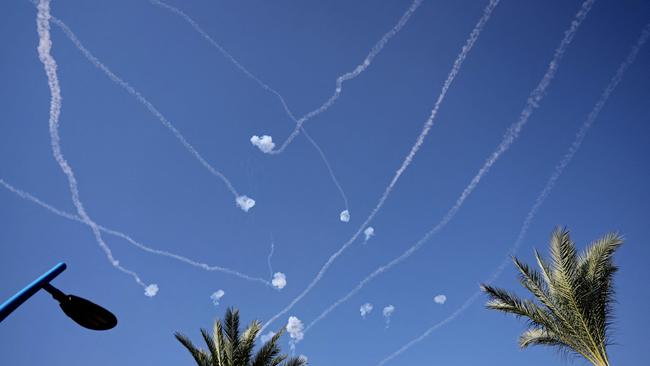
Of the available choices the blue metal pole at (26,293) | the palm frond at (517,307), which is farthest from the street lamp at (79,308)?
the palm frond at (517,307)

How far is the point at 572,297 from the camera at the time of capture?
426 inches

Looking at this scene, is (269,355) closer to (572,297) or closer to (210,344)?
(210,344)

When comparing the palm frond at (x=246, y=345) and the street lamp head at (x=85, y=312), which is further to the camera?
the palm frond at (x=246, y=345)

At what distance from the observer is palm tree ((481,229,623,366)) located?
10.8 meters

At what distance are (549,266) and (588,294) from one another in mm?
1305

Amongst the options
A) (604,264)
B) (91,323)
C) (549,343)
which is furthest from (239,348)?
(604,264)

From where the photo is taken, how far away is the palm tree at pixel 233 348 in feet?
39.6

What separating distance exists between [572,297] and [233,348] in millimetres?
10642

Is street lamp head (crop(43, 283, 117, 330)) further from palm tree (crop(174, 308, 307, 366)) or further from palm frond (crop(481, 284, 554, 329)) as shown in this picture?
palm frond (crop(481, 284, 554, 329))

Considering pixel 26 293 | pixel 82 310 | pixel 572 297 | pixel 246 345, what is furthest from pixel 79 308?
pixel 572 297

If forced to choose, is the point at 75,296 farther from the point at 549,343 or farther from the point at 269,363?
the point at 549,343

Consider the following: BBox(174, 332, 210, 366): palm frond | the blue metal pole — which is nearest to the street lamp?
the blue metal pole

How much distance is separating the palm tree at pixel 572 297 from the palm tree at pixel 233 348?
7.92 m

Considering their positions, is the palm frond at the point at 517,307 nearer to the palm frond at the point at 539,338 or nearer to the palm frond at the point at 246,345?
the palm frond at the point at 539,338
